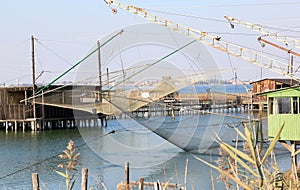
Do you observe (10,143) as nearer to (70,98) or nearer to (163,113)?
(70,98)

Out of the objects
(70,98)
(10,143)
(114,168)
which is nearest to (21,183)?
(114,168)

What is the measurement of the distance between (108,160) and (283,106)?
6.78 metres

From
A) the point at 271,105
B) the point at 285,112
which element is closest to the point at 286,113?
the point at 285,112

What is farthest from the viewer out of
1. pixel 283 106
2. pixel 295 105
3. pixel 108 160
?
pixel 108 160

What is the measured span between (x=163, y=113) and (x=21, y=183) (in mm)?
10386

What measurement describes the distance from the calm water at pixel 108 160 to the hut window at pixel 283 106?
2494 millimetres

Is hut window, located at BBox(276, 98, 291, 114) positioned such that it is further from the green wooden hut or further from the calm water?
the calm water

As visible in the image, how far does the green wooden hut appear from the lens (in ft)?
44.7

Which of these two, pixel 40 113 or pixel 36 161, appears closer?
pixel 36 161

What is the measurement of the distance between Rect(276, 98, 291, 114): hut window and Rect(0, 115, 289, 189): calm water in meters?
2.49

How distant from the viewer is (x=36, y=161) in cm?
1908

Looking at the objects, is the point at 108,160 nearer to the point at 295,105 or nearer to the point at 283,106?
the point at 283,106

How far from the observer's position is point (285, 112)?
14094 millimetres

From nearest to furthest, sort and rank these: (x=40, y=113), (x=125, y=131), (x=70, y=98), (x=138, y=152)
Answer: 1. (x=138, y=152)
2. (x=125, y=131)
3. (x=70, y=98)
4. (x=40, y=113)
